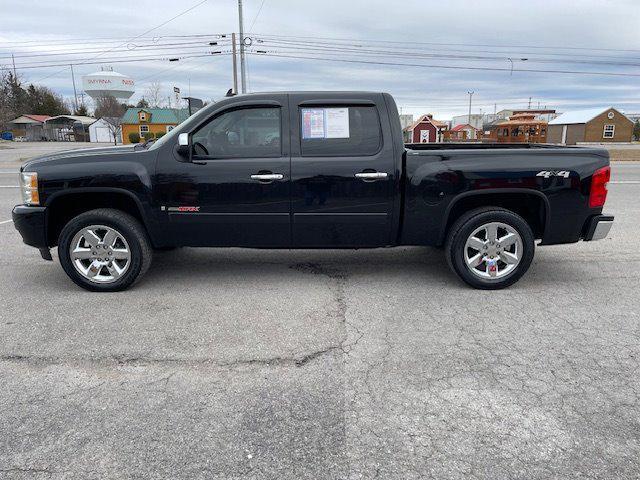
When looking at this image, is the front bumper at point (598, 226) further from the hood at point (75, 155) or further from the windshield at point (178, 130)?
the hood at point (75, 155)

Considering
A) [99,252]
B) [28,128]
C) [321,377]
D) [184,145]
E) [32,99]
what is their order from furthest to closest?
[32,99] → [28,128] → [99,252] → [184,145] → [321,377]

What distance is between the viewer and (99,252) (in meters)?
4.92

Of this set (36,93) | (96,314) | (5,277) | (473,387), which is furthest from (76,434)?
(36,93)

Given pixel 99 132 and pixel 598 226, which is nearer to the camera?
pixel 598 226

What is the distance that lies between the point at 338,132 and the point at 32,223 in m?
3.03

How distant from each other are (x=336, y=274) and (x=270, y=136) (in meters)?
1.66

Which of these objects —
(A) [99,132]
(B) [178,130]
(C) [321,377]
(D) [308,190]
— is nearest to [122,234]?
(B) [178,130]

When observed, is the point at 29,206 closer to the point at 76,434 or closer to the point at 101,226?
the point at 101,226

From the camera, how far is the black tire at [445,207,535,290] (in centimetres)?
482

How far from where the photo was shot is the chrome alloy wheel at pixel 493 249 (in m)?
4.86

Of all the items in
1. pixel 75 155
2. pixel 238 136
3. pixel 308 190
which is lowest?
pixel 308 190

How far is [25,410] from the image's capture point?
2.96 metres

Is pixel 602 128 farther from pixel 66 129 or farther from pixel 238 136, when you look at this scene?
pixel 66 129

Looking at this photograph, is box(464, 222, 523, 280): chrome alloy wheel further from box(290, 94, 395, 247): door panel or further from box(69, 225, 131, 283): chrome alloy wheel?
box(69, 225, 131, 283): chrome alloy wheel
